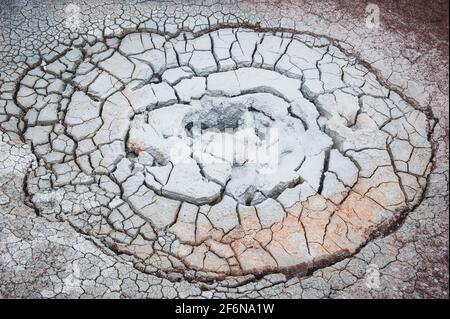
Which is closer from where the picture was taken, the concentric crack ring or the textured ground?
the textured ground

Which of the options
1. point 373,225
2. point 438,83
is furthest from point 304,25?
point 373,225

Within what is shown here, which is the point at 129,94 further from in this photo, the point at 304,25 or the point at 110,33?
the point at 304,25

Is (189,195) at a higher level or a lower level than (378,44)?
lower

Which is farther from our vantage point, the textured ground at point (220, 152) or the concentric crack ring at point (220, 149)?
the concentric crack ring at point (220, 149)
